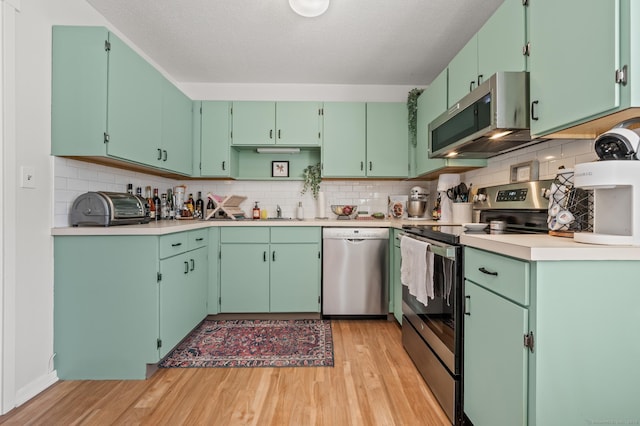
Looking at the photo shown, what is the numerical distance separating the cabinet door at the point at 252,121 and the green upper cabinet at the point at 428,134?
148 centimetres

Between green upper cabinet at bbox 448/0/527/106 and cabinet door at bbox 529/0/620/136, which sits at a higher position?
green upper cabinet at bbox 448/0/527/106

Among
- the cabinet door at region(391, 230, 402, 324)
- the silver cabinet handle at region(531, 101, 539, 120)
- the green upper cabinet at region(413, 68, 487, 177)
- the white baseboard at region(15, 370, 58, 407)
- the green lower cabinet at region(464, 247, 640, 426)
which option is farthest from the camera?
the cabinet door at region(391, 230, 402, 324)

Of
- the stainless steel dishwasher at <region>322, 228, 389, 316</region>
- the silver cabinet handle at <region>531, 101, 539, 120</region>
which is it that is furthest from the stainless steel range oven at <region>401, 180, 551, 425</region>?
the stainless steel dishwasher at <region>322, 228, 389, 316</region>

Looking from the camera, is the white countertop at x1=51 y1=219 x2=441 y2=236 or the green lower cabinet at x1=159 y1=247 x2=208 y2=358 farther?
the green lower cabinet at x1=159 y1=247 x2=208 y2=358

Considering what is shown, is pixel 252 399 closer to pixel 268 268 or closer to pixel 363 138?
pixel 268 268

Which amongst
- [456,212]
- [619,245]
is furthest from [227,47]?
[619,245]

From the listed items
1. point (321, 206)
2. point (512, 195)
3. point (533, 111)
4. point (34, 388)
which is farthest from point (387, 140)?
point (34, 388)

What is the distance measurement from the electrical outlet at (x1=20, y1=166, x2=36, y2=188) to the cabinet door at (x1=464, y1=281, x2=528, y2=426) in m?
2.39

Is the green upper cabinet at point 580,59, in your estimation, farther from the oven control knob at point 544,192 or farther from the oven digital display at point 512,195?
the oven digital display at point 512,195

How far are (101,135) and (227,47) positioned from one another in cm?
139

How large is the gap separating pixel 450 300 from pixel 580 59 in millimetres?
1165

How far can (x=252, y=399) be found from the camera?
1.82 metres

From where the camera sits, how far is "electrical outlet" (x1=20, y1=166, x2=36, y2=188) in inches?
69.6

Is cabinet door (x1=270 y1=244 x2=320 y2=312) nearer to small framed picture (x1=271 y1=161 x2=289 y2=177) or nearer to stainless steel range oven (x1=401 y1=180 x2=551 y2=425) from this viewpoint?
small framed picture (x1=271 y1=161 x2=289 y2=177)
